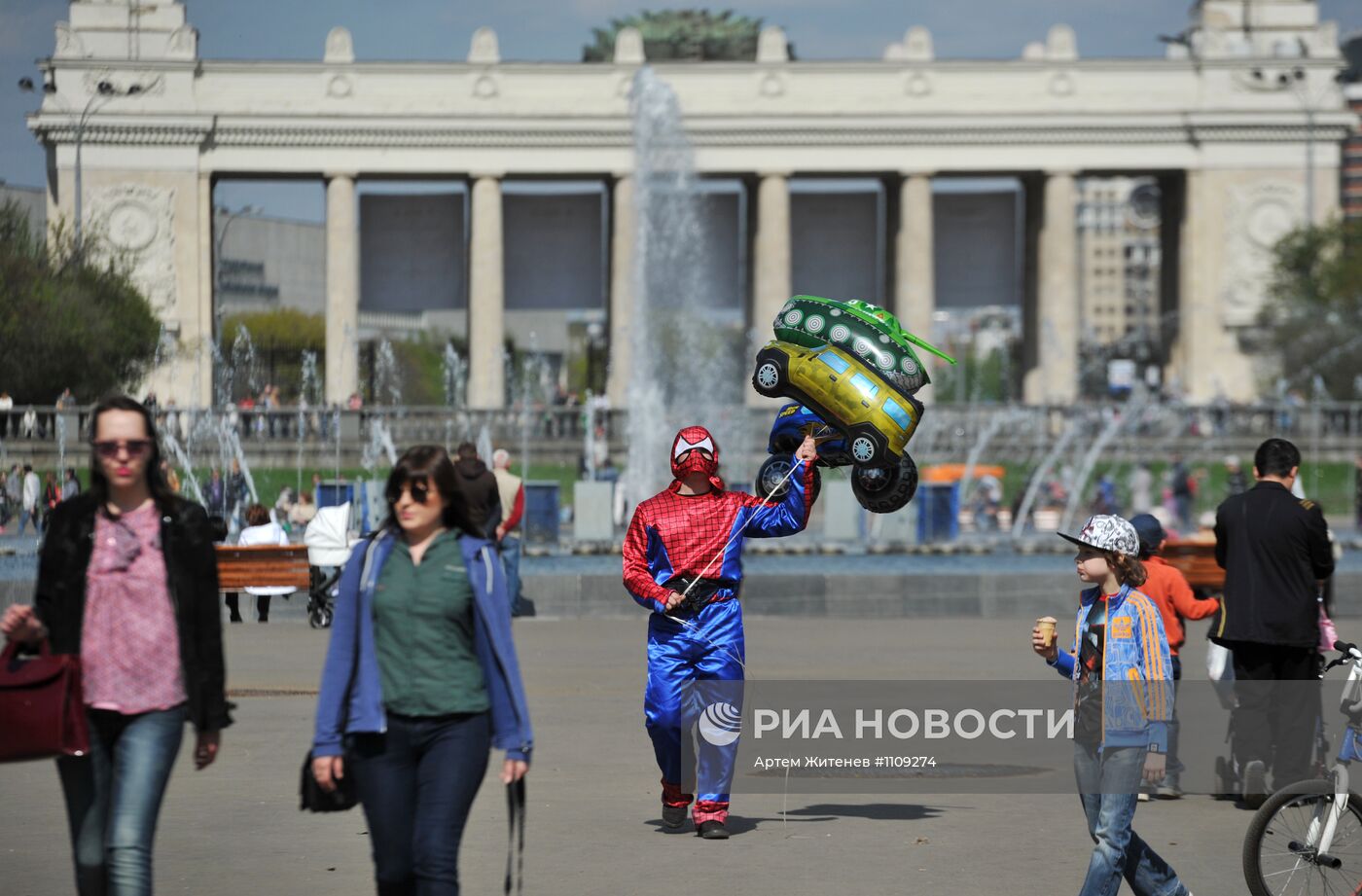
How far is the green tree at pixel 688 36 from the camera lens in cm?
8231

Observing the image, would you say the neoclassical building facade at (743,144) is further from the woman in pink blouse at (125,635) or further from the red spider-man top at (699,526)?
the woman in pink blouse at (125,635)

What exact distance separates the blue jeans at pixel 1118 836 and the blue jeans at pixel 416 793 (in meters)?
2.05

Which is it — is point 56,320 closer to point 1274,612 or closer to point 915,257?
point 915,257

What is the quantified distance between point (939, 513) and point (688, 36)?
5521 centimetres

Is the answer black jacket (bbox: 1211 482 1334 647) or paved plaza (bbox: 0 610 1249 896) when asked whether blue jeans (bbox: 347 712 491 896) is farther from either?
black jacket (bbox: 1211 482 1334 647)

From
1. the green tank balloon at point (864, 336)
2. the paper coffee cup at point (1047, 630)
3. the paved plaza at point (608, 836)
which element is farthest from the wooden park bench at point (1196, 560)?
the paper coffee cup at point (1047, 630)

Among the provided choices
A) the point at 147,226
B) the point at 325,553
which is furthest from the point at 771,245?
the point at 325,553

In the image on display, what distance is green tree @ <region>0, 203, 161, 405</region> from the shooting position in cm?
4628

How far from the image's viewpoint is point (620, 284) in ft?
238

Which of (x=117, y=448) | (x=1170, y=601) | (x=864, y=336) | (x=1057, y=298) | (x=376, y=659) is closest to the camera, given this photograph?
(x=376, y=659)

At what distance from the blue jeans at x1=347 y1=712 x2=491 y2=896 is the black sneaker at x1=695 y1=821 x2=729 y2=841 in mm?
2833

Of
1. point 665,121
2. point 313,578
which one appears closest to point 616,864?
point 313,578

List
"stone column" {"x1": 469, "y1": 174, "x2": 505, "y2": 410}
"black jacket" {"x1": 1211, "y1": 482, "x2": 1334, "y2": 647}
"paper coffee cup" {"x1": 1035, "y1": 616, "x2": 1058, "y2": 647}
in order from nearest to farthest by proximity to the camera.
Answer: "paper coffee cup" {"x1": 1035, "y1": 616, "x2": 1058, "y2": 647}, "black jacket" {"x1": 1211, "y1": 482, "x2": 1334, "y2": 647}, "stone column" {"x1": 469, "y1": 174, "x2": 505, "y2": 410}

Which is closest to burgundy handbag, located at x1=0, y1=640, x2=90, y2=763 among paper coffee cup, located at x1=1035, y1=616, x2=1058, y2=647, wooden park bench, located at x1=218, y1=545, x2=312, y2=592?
paper coffee cup, located at x1=1035, y1=616, x2=1058, y2=647
